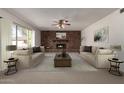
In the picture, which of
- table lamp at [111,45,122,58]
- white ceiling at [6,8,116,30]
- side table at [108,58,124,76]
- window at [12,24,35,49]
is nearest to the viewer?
side table at [108,58,124,76]

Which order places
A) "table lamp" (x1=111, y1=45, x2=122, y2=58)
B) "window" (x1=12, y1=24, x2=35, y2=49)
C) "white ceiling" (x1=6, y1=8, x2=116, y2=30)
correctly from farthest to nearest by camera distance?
"window" (x1=12, y1=24, x2=35, y2=49)
"white ceiling" (x1=6, y1=8, x2=116, y2=30)
"table lamp" (x1=111, y1=45, x2=122, y2=58)

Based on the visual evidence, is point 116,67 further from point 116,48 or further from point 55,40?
point 55,40

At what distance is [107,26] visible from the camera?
5766mm

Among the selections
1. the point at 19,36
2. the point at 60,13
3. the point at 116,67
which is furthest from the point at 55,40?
the point at 116,67

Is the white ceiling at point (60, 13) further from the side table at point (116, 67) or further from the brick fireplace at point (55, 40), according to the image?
the brick fireplace at point (55, 40)

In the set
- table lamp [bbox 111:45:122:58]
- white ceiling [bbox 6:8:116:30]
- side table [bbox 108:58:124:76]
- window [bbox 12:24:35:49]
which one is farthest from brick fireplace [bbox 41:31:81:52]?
side table [bbox 108:58:124:76]

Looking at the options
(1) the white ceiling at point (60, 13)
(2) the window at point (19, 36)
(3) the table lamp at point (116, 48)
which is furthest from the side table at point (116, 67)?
(2) the window at point (19, 36)

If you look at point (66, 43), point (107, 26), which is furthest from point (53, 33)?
point (107, 26)

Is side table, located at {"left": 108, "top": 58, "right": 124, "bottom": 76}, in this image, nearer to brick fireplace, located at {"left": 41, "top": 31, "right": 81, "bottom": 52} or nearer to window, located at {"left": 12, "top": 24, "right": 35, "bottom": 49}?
window, located at {"left": 12, "top": 24, "right": 35, "bottom": 49}

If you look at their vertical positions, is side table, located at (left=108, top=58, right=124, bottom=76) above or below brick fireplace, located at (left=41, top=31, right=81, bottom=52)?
below

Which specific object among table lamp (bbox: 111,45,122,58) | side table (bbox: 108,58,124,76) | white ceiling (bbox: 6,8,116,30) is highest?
white ceiling (bbox: 6,8,116,30)
